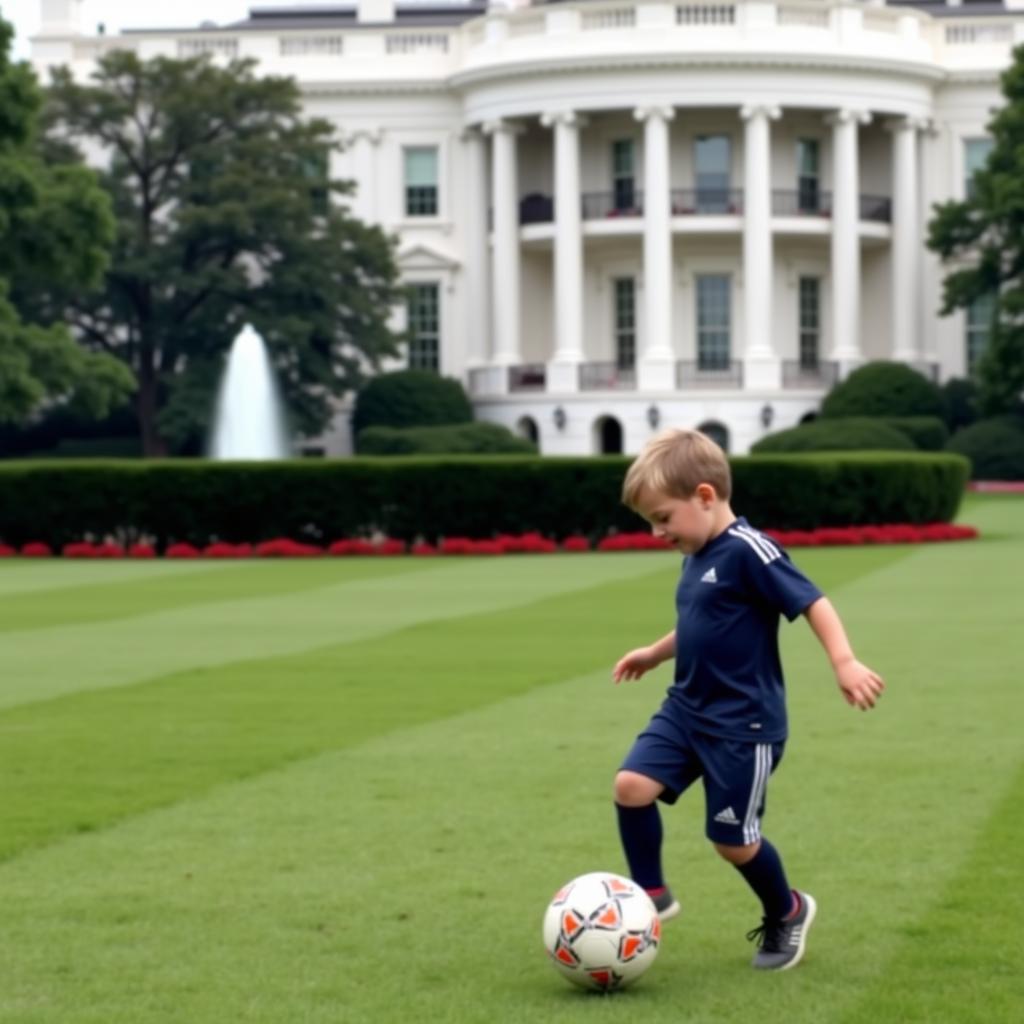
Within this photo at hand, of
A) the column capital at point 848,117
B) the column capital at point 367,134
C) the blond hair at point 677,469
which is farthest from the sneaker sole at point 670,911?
the column capital at point 367,134

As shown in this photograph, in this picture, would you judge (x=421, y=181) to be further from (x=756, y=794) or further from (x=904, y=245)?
(x=756, y=794)

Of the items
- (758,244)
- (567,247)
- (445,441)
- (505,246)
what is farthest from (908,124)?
(445,441)

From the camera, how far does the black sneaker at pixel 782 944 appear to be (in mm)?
7629

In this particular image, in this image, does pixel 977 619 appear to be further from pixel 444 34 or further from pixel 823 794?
pixel 444 34

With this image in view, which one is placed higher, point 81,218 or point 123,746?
point 81,218

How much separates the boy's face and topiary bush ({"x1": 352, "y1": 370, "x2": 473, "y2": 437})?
57075 millimetres

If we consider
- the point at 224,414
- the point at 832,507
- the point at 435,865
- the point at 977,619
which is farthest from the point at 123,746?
the point at 224,414

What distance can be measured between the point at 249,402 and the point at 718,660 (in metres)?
56.1

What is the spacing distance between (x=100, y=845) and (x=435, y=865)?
52.3 inches

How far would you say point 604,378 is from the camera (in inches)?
2682

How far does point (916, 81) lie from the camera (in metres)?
69.9

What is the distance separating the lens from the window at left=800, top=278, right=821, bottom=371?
232 ft

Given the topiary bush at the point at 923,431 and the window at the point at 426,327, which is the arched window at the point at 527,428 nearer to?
the window at the point at 426,327

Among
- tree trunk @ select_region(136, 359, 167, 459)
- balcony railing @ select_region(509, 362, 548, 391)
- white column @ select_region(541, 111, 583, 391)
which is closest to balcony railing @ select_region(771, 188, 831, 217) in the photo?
white column @ select_region(541, 111, 583, 391)
